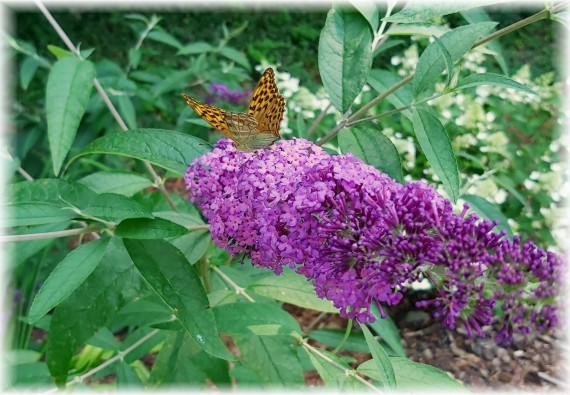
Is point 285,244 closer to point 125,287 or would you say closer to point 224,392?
point 125,287

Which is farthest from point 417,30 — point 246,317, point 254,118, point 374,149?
point 246,317

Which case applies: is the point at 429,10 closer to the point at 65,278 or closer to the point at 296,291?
the point at 296,291

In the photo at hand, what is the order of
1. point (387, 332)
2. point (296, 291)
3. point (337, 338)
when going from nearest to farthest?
point (296, 291), point (387, 332), point (337, 338)

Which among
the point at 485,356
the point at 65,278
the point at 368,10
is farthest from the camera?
the point at 485,356

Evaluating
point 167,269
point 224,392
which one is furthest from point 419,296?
point 167,269

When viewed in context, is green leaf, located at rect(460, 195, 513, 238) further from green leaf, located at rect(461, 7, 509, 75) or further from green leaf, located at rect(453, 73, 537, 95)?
green leaf, located at rect(453, 73, 537, 95)

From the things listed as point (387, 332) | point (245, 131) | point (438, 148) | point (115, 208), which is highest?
point (438, 148)

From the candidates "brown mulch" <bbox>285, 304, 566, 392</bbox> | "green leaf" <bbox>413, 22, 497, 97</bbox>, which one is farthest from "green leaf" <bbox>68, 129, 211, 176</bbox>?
"brown mulch" <bbox>285, 304, 566, 392</bbox>
